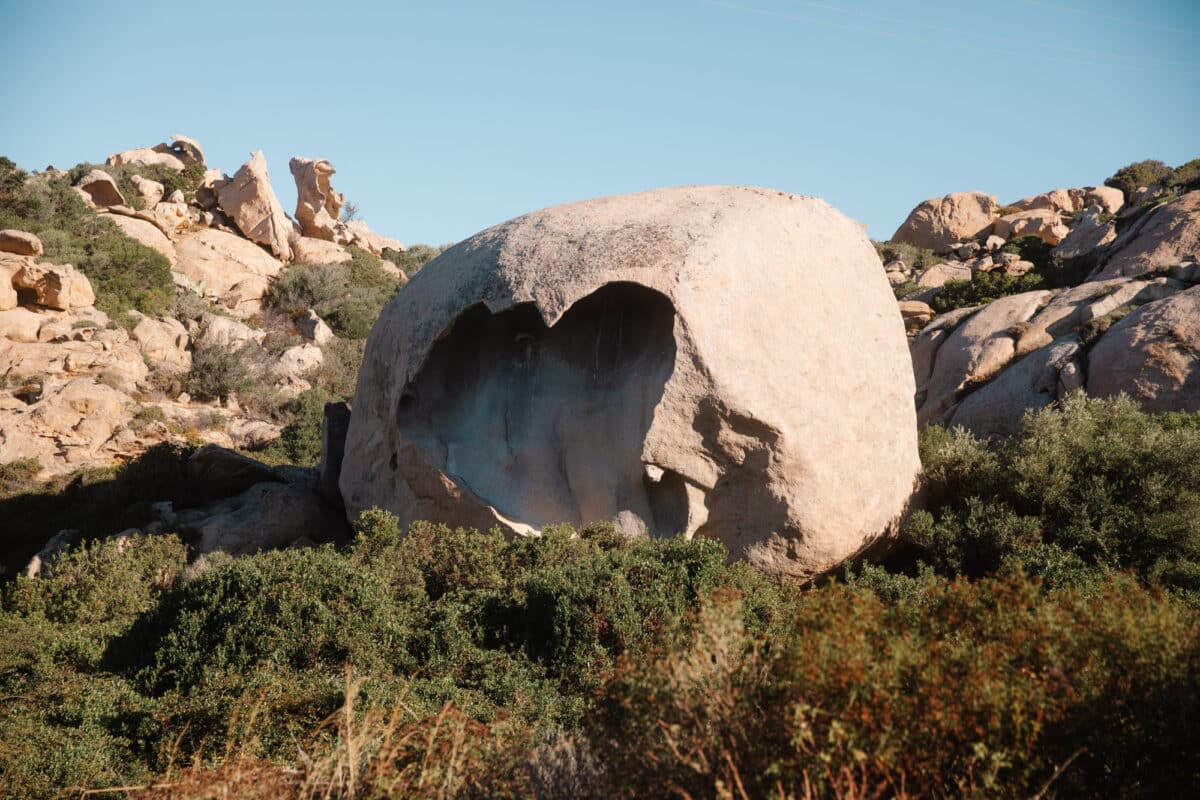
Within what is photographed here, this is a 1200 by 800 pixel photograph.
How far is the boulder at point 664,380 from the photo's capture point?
9305 mm

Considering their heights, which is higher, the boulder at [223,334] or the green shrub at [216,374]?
the boulder at [223,334]

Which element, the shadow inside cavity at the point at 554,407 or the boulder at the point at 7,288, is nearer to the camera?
the shadow inside cavity at the point at 554,407

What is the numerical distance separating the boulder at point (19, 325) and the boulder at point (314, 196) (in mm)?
15806

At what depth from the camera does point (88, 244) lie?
1043 inches

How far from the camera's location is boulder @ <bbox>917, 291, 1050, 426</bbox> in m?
15.1

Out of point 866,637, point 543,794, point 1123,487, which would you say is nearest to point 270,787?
point 543,794

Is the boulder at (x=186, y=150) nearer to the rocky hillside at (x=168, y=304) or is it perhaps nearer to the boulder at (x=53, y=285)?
the rocky hillside at (x=168, y=304)

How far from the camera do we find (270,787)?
5078 millimetres

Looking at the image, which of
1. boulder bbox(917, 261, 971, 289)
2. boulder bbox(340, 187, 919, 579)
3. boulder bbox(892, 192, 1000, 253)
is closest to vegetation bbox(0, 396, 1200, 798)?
boulder bbox(340, 187, 919, 579)

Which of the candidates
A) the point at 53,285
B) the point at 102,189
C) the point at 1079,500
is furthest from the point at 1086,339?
the point at 102,189

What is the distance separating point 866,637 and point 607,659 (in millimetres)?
3661

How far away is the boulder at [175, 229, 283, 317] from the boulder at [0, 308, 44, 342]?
770 centimetres

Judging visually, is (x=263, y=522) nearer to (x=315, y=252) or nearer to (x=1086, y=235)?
(x=315, y=252)

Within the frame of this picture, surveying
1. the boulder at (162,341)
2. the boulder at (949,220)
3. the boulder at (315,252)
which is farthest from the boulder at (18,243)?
the boulder at (949,220)
